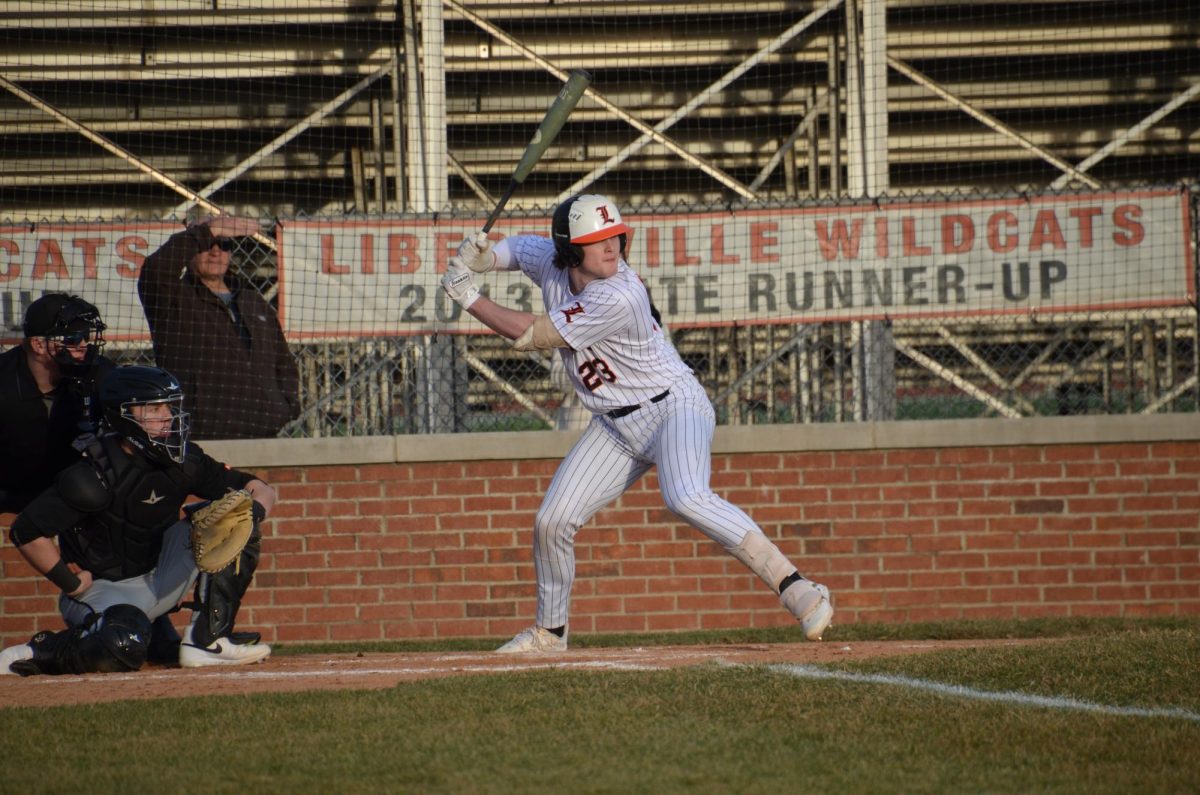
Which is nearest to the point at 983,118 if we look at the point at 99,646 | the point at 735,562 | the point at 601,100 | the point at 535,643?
the point at 601,100

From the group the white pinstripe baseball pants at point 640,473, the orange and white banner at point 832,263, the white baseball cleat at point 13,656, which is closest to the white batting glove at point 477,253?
the white pinstripe baseball pants at point 640,473

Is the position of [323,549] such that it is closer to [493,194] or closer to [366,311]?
[366,311]

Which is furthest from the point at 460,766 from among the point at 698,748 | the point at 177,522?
the point at 177,522

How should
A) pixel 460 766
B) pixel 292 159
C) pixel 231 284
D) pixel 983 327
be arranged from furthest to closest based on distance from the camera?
1. pixel 292 159
2. pixel 983 327
3. pixel 231 284
4. pixel 460 766

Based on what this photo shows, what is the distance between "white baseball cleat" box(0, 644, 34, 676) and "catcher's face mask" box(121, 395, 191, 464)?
39.4 inches

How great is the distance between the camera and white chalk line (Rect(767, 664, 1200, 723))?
4746mm

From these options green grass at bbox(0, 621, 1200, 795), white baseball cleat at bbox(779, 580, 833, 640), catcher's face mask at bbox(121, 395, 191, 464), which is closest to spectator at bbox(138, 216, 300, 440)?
catcher's face mask at bbox(121, 395, 191, 464)

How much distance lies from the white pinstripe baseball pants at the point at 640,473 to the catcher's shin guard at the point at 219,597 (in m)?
1.29

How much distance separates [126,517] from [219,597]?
520 millimetres

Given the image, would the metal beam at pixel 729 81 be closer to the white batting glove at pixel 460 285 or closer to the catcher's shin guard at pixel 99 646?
the white batting glove at pixel 460 285

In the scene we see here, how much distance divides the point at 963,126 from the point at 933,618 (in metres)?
4.47

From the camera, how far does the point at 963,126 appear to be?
1167 centimetres

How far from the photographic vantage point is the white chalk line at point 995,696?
15.6 feet

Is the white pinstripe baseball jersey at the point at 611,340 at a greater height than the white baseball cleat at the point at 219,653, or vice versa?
the white pinstripe baseball jersey at the point at 611,340
